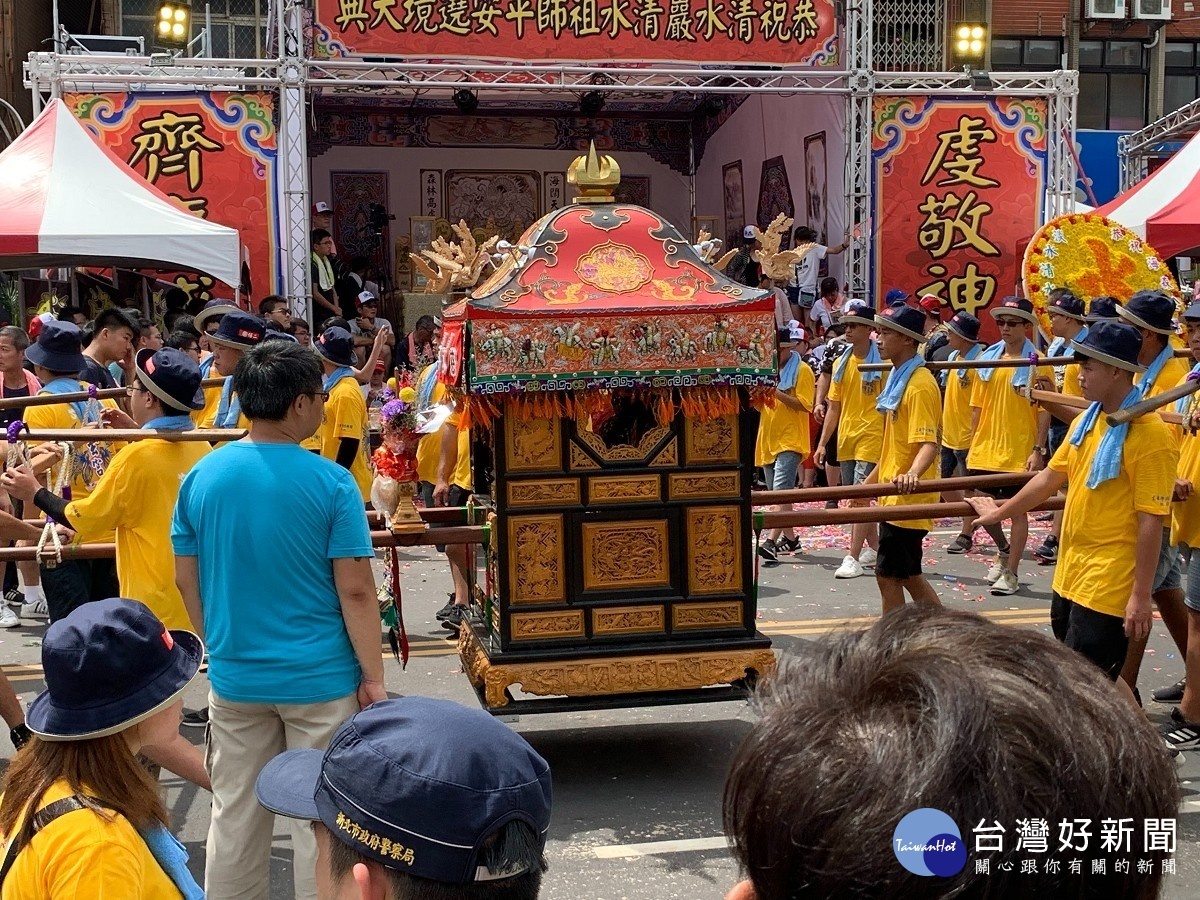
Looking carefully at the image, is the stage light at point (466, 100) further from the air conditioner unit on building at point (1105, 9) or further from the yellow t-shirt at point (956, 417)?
the air conditioner unit on building at point (1105, 9)

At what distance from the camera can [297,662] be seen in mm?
3900

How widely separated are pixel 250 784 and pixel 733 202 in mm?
17216

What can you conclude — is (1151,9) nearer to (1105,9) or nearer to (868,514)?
(1105,9)

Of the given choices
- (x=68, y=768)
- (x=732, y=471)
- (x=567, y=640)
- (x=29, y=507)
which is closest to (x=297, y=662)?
(x=68, y=768)

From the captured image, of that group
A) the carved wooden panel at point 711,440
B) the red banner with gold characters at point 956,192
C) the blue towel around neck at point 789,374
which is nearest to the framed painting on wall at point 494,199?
the red banner with gold characters at point 956,192

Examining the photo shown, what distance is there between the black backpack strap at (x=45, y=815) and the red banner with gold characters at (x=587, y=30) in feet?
39.8

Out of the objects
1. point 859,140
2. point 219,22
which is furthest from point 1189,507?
point 219,22

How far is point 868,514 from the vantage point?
235 inches

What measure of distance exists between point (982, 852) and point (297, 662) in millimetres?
3033

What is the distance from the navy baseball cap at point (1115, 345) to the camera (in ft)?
16.8

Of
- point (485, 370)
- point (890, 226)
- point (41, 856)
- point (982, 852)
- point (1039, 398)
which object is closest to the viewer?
point (982, 852)

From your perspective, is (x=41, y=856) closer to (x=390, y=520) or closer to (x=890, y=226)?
(x=390, y=520)

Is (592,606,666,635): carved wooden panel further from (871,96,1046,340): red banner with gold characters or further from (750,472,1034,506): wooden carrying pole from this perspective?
(871,96,1046,340): red banner with gold characters

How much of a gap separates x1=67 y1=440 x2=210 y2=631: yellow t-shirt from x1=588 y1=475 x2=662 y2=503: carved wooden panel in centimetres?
163
